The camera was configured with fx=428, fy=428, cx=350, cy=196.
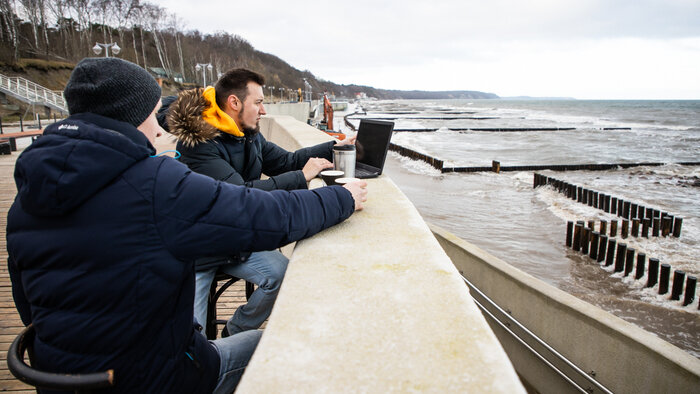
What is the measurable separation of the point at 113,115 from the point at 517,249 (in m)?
8.90

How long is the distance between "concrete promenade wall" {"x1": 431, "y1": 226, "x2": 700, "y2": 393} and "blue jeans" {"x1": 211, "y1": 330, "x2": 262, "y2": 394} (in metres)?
2.91

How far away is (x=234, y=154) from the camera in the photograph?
292 centimetres

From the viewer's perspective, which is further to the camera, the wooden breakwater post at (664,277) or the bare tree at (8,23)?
the bare tree at (8,23)

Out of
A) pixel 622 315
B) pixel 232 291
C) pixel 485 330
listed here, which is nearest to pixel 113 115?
pixel 485 330

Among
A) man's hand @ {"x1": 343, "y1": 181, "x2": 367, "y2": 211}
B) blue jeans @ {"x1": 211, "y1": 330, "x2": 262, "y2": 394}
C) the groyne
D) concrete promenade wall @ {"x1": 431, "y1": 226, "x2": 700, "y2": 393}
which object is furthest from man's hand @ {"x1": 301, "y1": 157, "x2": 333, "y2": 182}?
the groyne

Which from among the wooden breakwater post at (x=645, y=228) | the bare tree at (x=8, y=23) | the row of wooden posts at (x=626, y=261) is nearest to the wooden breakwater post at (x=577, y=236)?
the row of wooden posts at (x=626, y=261)

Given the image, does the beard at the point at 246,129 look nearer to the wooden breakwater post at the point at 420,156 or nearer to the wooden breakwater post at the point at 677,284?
the wooden breakwater post at the point at 677,284

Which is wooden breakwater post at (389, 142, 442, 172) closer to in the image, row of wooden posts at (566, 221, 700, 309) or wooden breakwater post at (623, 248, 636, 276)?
row of wooden posts at (566, 221, 700, 309)

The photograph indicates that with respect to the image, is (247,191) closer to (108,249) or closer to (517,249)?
(108,249)

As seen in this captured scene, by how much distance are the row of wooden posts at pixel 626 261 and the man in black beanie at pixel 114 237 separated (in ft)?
23.8

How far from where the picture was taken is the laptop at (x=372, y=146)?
10.5 feet

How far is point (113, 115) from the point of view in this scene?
54.8 inches

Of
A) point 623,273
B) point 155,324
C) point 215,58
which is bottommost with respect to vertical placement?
point 623,273

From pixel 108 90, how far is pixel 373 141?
2226 millimetres
